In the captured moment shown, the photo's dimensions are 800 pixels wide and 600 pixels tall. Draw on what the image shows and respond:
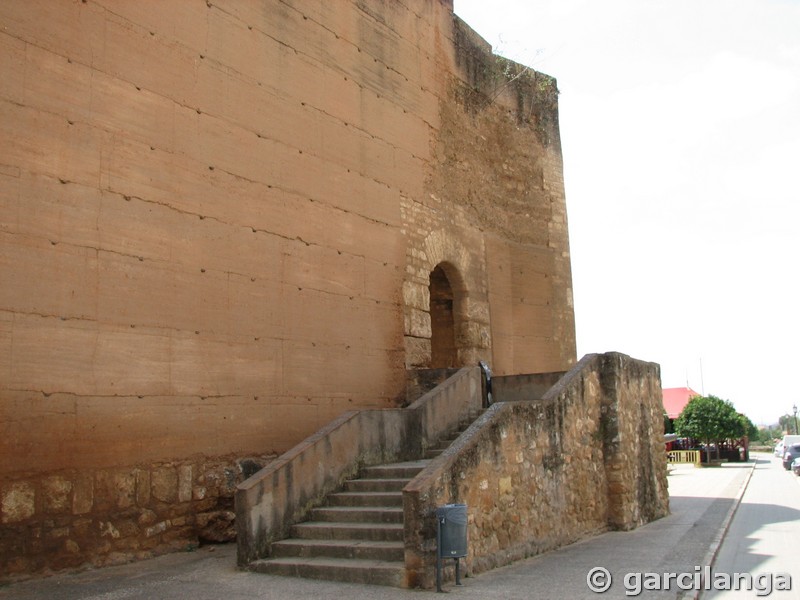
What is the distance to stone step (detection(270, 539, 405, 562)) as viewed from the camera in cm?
695

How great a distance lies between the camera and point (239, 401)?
8.96 metres

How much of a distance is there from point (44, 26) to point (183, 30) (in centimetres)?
181

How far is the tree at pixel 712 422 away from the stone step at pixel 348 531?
32998 mm

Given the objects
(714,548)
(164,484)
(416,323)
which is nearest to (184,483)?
(164,484)

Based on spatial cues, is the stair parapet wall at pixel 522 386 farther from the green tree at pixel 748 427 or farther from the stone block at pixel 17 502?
the green tree at pixel 748 427

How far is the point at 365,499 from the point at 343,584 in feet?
4.68

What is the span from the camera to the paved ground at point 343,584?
6.29 metres

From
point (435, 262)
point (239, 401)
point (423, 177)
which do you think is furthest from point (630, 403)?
point (239, 401)

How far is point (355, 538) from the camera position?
294 inches

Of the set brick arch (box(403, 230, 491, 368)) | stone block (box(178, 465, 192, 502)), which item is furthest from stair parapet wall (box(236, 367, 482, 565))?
brick arch (box(403, 230, 491, 368))

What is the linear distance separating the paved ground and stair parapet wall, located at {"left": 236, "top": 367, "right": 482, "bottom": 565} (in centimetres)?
55

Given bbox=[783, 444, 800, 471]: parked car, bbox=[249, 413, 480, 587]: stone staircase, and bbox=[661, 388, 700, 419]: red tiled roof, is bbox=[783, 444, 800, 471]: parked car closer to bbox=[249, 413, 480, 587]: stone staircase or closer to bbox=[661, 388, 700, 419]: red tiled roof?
bbox=[661, 388, 700, 419]: red tiled roof

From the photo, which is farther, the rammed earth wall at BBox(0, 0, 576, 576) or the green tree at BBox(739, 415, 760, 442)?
the green tree at BBox(739, 415, 760, 442)

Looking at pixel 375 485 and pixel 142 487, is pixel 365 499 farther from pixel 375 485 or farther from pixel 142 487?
pixel 142 487
